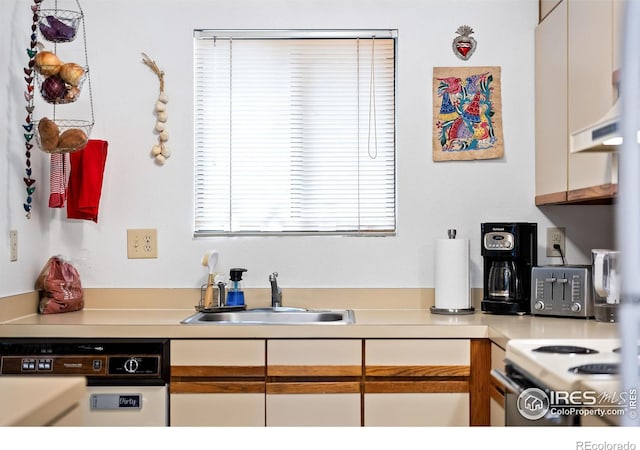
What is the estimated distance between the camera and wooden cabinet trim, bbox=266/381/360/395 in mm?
964

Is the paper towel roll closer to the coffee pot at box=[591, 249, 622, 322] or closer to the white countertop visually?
the white countertop

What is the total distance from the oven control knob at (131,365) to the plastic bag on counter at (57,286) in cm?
47

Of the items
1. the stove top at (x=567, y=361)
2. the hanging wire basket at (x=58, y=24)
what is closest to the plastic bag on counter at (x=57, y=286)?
the hanging wire basket at (x=58, y=24)

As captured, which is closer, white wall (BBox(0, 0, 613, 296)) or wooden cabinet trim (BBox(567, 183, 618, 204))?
wooden cabinet trim (BBox(567, 183, 618, 204))

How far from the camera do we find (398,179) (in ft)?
4.26

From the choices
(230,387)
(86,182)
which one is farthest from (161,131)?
(230,387)

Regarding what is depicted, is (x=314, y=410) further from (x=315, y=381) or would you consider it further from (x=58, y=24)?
(x=58, y=24)

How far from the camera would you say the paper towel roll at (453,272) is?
3.95 feet

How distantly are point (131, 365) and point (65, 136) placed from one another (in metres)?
Answer: 0.41

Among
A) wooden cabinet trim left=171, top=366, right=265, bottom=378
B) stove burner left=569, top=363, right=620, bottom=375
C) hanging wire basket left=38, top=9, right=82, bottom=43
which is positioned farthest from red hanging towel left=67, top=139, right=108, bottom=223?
stove burner left=569, top=363, right=620, bottom=375

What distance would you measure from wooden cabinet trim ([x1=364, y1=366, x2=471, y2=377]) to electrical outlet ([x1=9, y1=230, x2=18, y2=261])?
1.66ft

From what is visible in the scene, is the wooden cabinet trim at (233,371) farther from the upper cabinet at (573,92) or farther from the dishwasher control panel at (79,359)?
the upper cabinet at (573,92)
